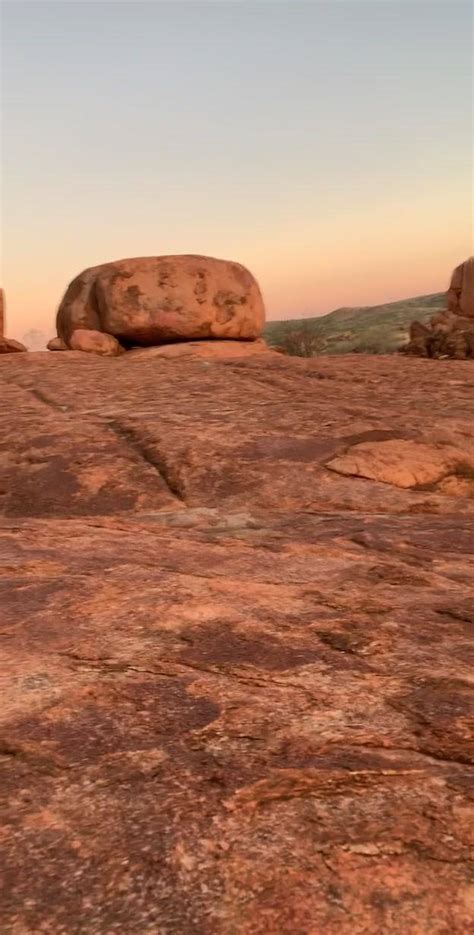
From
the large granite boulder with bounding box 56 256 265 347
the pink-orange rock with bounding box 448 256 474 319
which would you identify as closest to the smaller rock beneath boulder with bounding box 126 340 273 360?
the large granite boulder with bounding box 56 256 265 347

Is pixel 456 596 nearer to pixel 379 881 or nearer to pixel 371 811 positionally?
pixel 371 811

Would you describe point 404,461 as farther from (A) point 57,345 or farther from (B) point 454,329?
(B) point 454,329

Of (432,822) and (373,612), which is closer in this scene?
(432,822)

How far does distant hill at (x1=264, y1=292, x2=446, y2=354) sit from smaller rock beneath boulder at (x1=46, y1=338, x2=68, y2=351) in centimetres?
2015

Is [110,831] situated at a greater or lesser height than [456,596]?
greater

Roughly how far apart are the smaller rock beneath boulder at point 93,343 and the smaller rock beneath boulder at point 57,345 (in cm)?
58

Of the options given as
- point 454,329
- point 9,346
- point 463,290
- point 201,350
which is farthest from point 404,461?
point 463,290

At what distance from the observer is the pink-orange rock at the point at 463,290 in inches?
680

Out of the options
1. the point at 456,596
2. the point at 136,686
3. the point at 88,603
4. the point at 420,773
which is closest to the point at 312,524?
the point at 456,596

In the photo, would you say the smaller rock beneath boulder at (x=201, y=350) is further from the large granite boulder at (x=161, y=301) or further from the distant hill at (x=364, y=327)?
the distant hill at (x=364, y=327)

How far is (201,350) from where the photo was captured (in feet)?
38.1

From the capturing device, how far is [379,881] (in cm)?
147

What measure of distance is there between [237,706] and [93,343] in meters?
9.17

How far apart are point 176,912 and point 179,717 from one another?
1.89 feet
